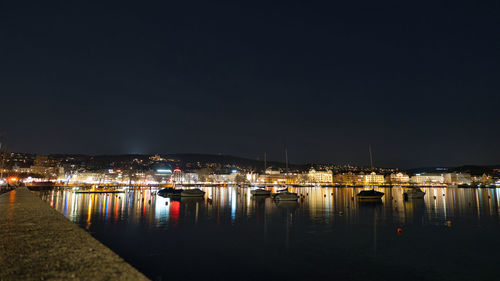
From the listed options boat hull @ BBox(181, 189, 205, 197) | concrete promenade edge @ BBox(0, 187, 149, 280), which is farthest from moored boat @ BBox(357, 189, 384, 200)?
concrete promenade edge @ BBox(0, 187, 149, 280)

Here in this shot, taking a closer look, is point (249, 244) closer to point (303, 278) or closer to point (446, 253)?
point (303, 278)

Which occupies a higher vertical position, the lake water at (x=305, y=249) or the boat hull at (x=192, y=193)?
the boat hull at (x=192, y=193)

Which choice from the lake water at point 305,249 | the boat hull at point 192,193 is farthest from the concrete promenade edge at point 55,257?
the boat hull at point 192,193

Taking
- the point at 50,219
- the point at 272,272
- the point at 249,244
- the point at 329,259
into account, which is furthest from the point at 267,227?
the point at 50,219

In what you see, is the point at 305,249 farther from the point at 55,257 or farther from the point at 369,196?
the point at 369,196

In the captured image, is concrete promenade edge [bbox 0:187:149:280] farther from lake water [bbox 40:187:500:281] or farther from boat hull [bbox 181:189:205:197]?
boat hull [bbox 181:189:205:197]

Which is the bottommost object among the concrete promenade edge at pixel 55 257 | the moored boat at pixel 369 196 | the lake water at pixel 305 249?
the lake water at pixel 305 249

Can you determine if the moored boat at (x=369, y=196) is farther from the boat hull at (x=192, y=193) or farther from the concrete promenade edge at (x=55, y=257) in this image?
the concrete promenade edge at (x=55, y=257)

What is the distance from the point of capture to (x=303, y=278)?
11984mm

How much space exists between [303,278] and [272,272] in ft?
4.31

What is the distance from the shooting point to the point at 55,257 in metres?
9.73

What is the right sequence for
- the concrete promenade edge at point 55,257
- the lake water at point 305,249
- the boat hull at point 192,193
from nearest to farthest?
the concrete promenade edge at point 55,257 < the lake water at point 305,249 < the boat hull at point 192,193

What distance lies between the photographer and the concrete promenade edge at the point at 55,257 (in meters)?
7.99

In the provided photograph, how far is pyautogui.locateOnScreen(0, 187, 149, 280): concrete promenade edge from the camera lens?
314 inches
